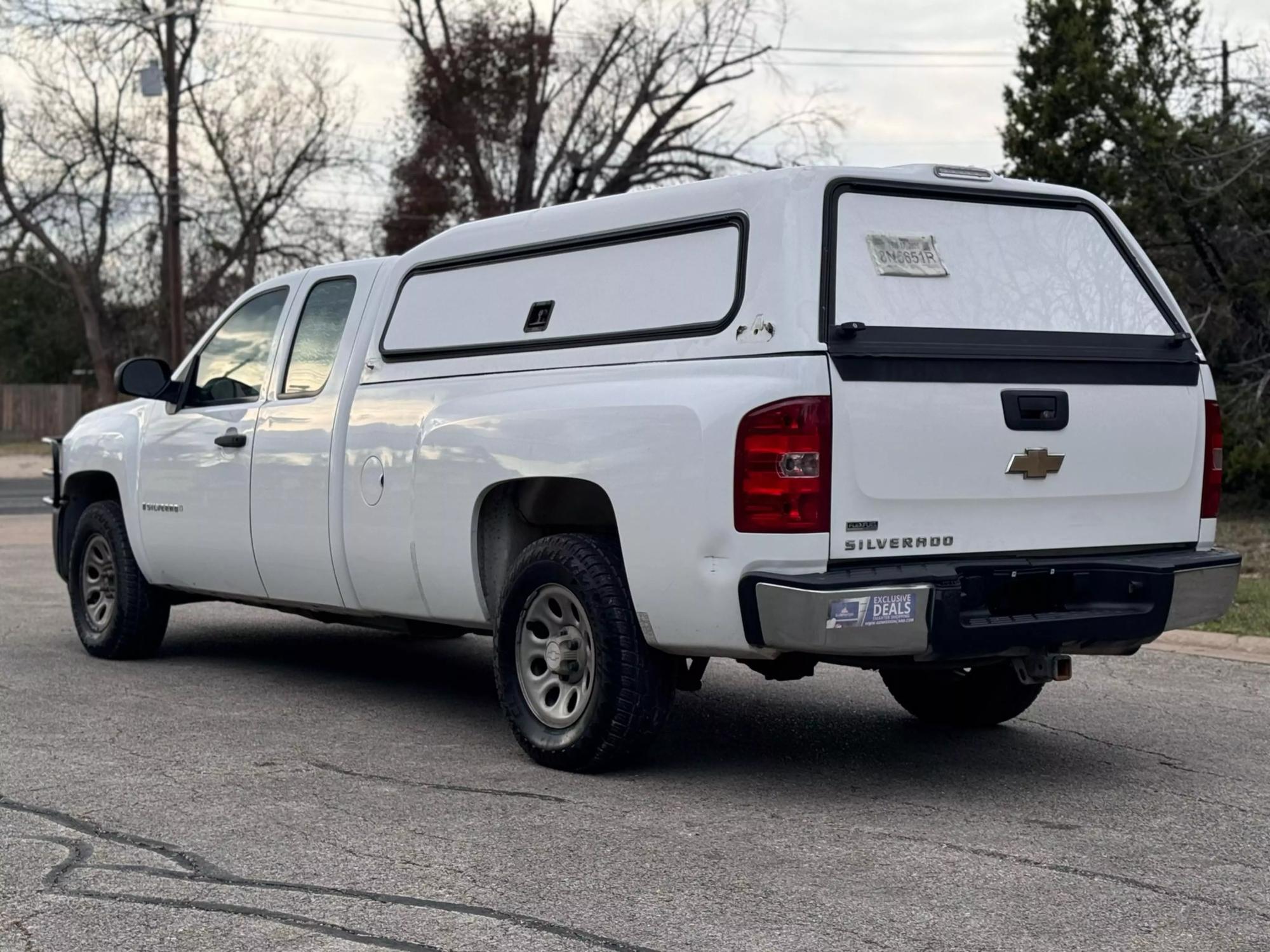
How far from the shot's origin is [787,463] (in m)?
5.55

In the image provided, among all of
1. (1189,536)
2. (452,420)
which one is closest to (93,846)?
(452,420)

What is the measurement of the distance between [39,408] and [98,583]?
1725 inches

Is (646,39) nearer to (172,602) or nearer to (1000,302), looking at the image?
(172,602)

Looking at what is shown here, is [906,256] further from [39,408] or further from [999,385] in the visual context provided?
[39,408]

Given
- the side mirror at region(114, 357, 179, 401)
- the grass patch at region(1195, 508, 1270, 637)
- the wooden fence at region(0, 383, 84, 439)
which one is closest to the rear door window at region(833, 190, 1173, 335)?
the grass patch at region(1195, 508, 1270, 637)

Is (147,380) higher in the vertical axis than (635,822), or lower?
higher

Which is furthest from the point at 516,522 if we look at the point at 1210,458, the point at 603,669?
the point at 1210,458

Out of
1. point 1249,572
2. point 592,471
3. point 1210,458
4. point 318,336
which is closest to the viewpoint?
point 592,471

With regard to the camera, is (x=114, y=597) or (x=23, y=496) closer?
(x=114, y=597)

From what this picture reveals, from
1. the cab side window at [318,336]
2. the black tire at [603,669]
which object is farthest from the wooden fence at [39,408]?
the black tire at [603,669]

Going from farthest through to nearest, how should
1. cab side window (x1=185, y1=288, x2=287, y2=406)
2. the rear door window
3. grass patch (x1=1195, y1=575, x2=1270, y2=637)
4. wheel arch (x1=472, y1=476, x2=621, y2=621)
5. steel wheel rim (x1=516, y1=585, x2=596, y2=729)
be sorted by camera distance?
grass patch (x1=1195, y1=575, x2=1270, y2=637) < cab side window (x1=185, y1=288, x2=287, y2=406) < wheel arch (x1=472, y1=476, x2=621, y2=621) < steel wheel rim (x1=516, y1=585, x2=596, y2=729) < the rear door window

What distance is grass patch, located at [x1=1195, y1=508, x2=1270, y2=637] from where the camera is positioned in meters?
9.98

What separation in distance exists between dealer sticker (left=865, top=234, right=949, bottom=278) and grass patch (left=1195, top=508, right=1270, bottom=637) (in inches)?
66.5

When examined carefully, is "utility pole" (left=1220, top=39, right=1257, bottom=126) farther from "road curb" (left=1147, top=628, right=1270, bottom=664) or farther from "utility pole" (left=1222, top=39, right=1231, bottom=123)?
"road curb" (left=1147, top=628, right=1270, bottom=664)
